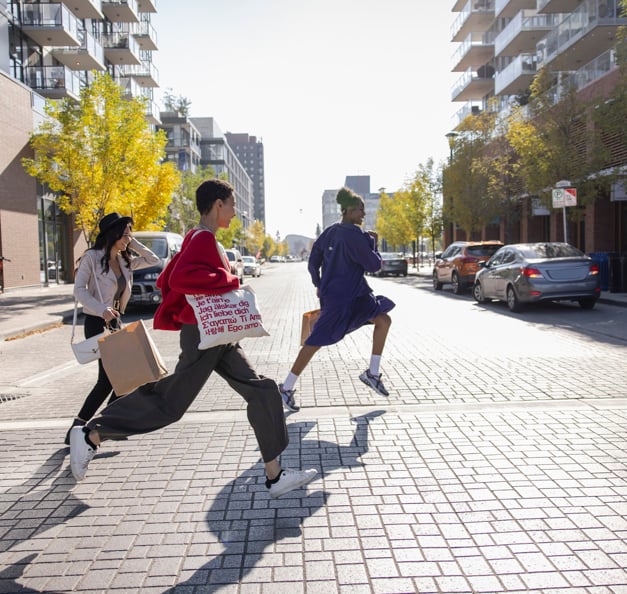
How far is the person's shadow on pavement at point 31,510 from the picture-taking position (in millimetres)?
2805

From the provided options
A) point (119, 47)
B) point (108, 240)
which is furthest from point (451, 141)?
point (108, 240)

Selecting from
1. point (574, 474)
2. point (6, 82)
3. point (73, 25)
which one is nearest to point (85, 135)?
point (6, 82)

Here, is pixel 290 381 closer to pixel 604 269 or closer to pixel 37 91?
pixel 604 269

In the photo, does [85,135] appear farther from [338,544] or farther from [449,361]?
[338,544]

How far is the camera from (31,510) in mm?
3459

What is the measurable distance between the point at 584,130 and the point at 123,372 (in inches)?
858

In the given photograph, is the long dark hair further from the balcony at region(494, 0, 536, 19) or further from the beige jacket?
the balcony at region(494, 0, 536, 19)

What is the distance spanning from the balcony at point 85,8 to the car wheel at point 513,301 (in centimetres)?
3002

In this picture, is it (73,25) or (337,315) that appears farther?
(73,25)

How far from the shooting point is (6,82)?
74.0ft

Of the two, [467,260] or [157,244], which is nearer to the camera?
[157,244]

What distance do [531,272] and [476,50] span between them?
36.4 m

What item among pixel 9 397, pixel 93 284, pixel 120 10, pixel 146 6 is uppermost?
pixel 146 6

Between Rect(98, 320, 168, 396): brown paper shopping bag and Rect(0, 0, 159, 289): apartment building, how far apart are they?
19932 mm
